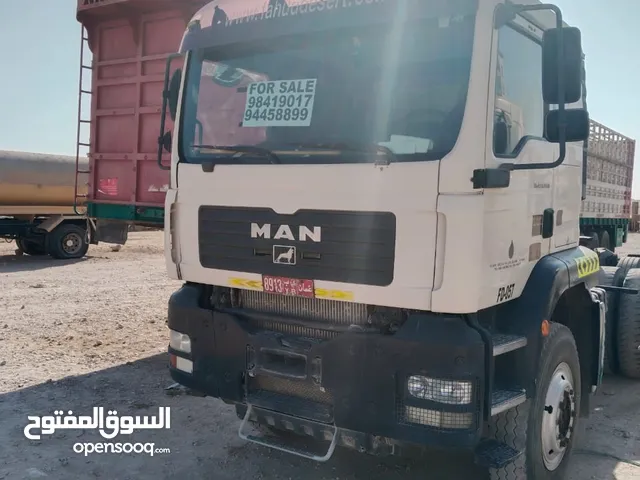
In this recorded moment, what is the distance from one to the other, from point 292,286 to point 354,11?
1.48 metres

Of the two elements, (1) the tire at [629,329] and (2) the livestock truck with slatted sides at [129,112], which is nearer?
(1) the tire at [629,329]

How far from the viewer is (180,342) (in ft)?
12.6

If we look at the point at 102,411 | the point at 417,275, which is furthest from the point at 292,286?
the point at 102,411

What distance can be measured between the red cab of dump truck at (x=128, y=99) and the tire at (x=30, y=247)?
914 centimetres

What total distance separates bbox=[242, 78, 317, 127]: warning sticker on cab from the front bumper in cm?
111

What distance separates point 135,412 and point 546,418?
10.1ft

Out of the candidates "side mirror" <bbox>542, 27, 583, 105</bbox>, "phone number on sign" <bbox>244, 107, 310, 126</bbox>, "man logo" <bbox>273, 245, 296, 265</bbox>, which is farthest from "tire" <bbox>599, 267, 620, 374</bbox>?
"phone number on sign" <bbox>244, 107, 310, 126</bbox>

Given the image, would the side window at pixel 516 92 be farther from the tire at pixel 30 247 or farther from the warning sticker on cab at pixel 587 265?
the tire at pixel 30 247

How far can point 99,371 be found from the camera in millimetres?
5945

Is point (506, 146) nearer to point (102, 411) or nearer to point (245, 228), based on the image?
point (245, 228)

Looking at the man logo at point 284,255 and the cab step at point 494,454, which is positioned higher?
the man logo at point 284,255

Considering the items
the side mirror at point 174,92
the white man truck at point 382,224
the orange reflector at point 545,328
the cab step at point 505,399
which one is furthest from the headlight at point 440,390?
the side mirror at point 174,92

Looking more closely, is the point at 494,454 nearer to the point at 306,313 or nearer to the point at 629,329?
the point at 306,313

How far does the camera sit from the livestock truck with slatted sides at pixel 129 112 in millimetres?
6531
